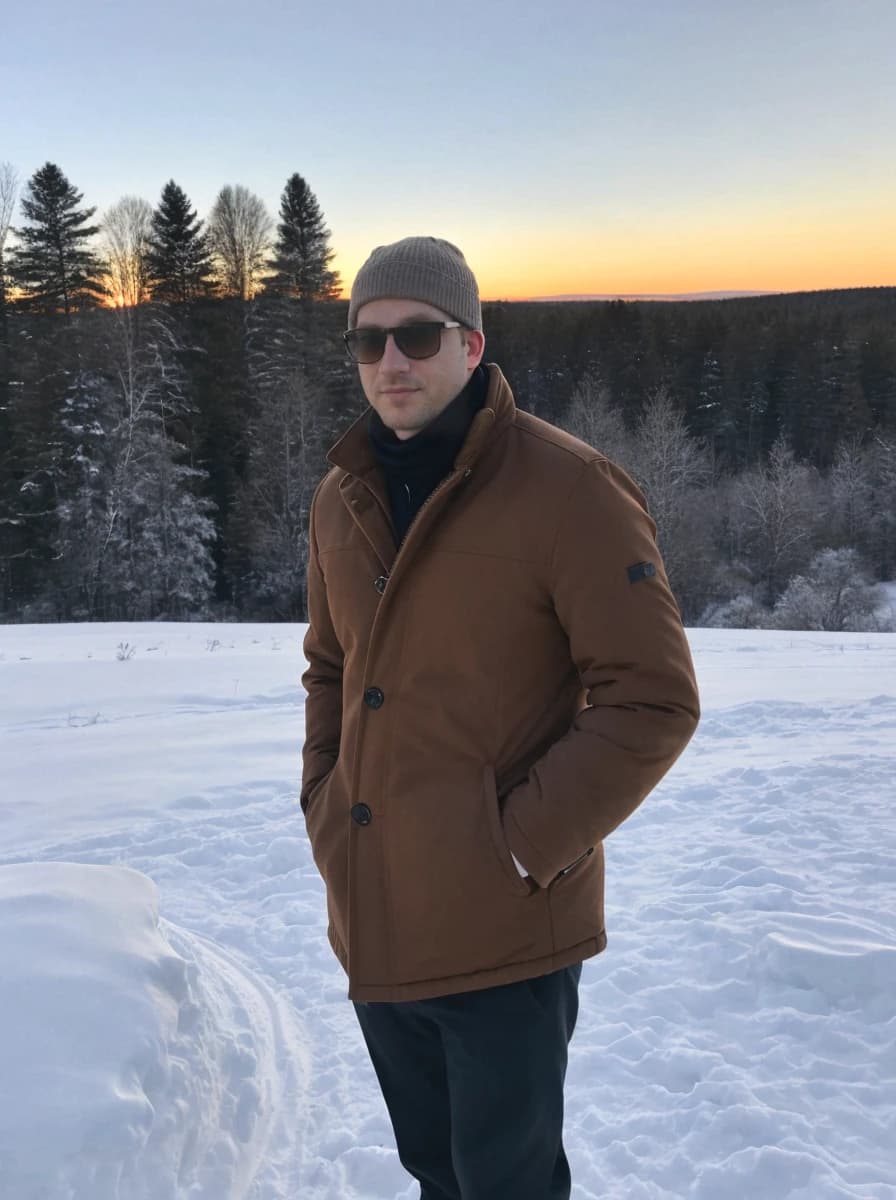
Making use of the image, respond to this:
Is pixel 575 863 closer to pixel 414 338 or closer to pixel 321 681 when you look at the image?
pixel 321 681

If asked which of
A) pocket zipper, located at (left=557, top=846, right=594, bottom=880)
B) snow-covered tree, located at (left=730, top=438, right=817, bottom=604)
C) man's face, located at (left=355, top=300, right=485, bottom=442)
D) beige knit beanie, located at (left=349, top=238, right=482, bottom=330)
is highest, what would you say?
beige knit beanie, located at (left=349, top=238, right=482, bottom=330)

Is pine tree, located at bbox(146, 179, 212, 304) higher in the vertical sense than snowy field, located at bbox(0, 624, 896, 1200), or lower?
higher

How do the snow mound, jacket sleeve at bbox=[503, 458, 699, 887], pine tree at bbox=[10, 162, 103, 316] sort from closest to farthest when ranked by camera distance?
jacket sleeve at bbox=[503, 458, 699, 887] < the snow mound < pine tree at bbox=[10, 162, 103, 316]

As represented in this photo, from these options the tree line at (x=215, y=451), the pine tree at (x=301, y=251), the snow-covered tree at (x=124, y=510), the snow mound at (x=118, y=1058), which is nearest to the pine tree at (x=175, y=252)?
the tree line at (x=215, y=451)

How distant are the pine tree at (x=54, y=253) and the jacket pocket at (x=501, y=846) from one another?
31.6 metres

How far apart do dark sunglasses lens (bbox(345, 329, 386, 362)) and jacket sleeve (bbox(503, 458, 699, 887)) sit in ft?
1.66

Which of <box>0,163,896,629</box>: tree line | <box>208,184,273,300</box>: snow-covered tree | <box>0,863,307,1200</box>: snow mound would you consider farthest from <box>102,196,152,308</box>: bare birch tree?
<box>0,863,307,1200</box>: snow mound

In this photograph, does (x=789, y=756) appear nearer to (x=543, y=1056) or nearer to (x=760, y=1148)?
(x=760, y=1148)

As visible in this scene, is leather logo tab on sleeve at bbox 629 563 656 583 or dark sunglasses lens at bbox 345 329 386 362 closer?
leather logo tab on sleeve at bbox 629 563 656 583

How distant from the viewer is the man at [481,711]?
1.61 metres

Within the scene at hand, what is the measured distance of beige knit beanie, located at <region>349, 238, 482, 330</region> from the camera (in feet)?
5.87

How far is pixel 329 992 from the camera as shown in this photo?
355 cm

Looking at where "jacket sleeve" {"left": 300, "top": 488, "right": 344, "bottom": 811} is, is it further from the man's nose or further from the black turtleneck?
the man's nose

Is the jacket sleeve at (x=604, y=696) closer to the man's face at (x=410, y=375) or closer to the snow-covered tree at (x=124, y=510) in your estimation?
the man's face at (x=410, y=375)
